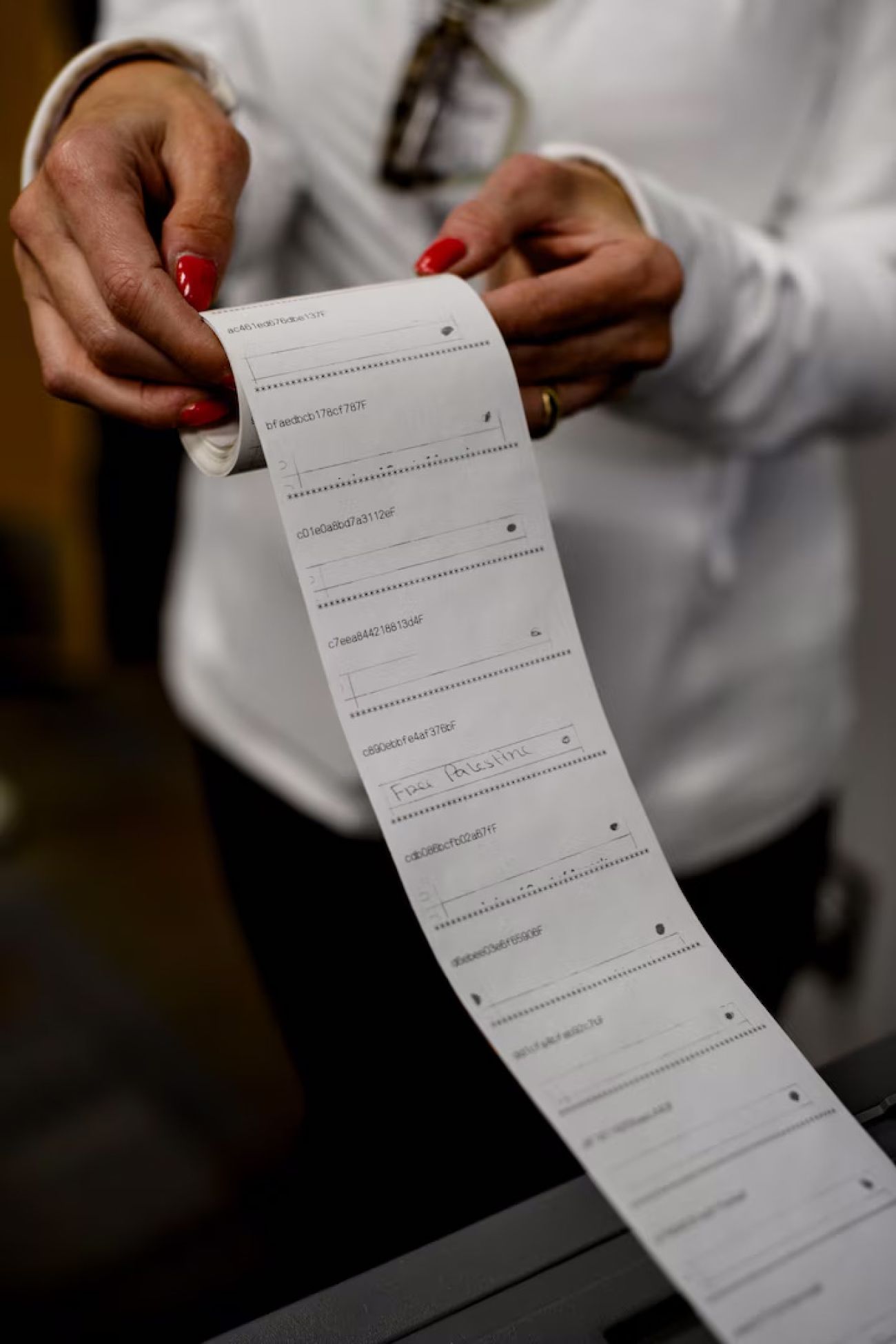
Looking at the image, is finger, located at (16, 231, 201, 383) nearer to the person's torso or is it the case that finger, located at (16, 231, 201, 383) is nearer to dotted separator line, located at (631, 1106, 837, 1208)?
the person's torso

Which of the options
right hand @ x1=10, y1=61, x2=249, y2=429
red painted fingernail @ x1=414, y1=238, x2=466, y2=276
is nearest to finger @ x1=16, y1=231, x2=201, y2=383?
right hand @ x1=10, y1=61, x2=249, y2=429

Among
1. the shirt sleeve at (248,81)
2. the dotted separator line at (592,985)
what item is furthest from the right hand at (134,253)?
the dotted separator line at (592,985)

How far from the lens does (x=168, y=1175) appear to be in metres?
1.44

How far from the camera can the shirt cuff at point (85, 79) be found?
0.56 m

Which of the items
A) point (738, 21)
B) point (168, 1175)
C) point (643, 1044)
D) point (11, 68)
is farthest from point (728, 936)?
point (11, 68)

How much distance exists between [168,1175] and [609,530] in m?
1.04

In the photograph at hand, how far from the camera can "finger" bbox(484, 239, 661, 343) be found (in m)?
0.49

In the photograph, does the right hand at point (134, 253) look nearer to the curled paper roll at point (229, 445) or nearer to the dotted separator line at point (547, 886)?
the curled paper roll at point (229, 445)

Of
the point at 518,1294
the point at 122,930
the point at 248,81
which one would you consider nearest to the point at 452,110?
the point at 248,81

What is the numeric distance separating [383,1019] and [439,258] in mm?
411

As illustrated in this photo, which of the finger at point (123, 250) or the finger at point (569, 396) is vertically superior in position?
the finger at point (123, 250)

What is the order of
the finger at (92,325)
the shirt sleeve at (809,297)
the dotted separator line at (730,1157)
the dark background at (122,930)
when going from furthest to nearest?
the dark background at (122,930) < the shirt sleeve at (809,297) < the finger at (92,325) < the dotted separator line at (730,1157)

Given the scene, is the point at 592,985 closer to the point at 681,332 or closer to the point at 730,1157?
the point at 730,1157

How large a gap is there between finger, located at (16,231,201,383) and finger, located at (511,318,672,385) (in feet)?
0.47
